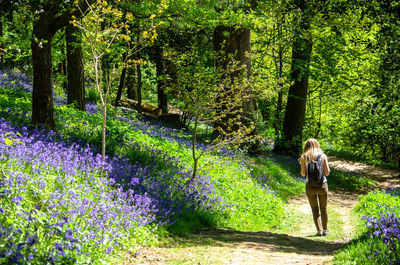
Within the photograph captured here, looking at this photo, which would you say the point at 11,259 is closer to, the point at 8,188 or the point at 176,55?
the point at 8,188

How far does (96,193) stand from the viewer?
6.33 meters

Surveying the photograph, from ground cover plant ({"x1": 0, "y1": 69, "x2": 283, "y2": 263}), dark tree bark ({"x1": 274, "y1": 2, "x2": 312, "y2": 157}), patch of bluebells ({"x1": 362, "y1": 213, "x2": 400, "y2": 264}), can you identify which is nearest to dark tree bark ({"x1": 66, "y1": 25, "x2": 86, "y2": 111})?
ground cover plant ({"x1": 0, "y1": 69, "x2": 283, "y2": 263})

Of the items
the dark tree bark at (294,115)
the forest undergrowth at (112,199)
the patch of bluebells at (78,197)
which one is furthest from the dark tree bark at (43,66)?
the dark tree bark at (294,115)

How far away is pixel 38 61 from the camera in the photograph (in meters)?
8.49

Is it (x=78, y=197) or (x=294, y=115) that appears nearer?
(x=78, y=197)

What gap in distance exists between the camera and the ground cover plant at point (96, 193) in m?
4.18

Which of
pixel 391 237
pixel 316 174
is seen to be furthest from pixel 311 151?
pixel 391 237

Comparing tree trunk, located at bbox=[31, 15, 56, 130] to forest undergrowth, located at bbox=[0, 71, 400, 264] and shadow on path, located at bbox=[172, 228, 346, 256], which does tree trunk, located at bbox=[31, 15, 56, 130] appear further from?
shadow on path, located at bbox=[172, 228, 346, 256]

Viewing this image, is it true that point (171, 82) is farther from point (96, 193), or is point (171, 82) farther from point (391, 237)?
point (391, 237)

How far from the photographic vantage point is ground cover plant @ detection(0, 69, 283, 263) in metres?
4.18

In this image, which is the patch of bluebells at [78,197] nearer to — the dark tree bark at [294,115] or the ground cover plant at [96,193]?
the ground cover plant at [96,193]

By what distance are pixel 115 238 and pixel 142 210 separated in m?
1.16

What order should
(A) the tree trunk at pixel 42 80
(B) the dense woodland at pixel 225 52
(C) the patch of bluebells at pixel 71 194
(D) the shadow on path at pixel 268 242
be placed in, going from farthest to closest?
(A) the tree trunk at pixel 42 80 < (B) the dense woodland at pixel 225 52 < (D) the shadow on path at pixel 268 242 < (C) the patch of bluebells at pixel 71 194

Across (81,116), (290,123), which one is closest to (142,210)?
(81,116)
